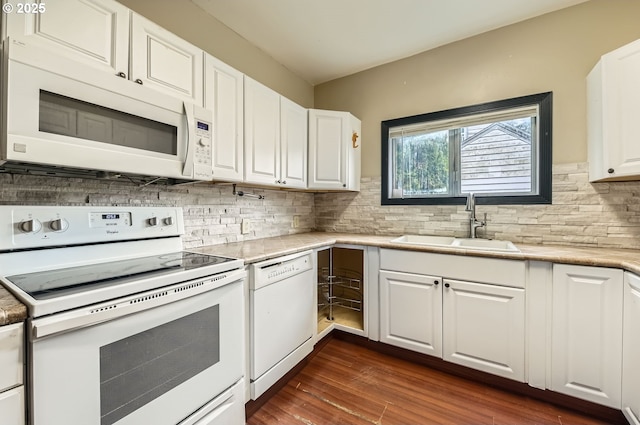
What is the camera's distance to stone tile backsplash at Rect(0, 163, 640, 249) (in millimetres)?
1289

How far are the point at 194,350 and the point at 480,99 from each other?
259 centimetres

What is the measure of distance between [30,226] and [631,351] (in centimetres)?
271

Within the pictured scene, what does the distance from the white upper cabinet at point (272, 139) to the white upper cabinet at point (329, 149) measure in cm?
9

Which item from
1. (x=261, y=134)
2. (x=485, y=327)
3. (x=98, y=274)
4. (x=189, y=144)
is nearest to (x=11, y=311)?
(x=98, y=274)

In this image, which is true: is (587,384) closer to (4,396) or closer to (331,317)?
(331,317)

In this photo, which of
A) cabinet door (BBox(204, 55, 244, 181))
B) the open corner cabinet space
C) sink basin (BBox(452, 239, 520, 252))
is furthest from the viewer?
the open corner cabinet space

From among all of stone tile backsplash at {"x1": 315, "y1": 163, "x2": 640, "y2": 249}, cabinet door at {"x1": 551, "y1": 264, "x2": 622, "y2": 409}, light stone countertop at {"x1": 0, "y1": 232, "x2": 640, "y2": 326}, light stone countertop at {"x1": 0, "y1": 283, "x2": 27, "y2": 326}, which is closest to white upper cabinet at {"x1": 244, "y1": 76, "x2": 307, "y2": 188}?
light stone countertop at {"x1": 0, "y1": 232, "x2": 640, "y2": 326}

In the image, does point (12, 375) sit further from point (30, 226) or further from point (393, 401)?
point (393, 401)

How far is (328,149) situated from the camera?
2504mm

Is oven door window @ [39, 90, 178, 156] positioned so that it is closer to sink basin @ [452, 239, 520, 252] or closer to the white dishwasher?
the white dishwasher

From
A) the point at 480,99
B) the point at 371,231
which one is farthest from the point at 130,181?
the point at 480,99

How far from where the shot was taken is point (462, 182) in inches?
91.6

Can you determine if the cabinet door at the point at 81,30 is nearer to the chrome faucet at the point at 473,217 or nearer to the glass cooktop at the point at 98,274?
the glass cooktop at the point at 98,274

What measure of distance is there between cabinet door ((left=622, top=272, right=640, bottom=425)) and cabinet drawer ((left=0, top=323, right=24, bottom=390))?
7.50 feet
